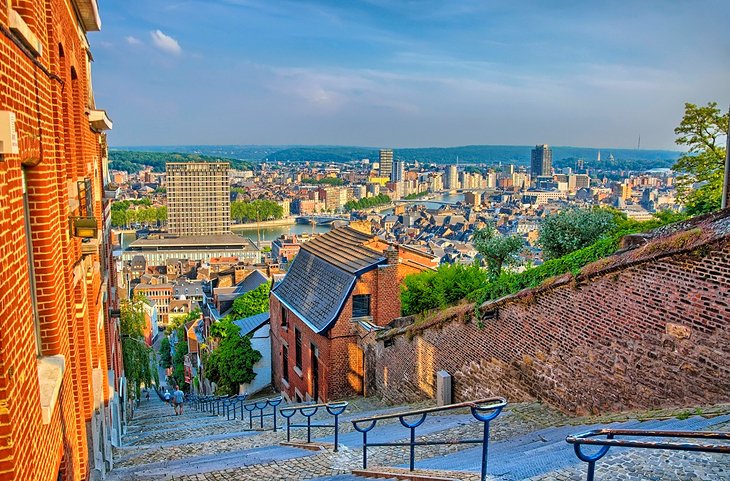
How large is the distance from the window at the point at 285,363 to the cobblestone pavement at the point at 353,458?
7456 millimetres

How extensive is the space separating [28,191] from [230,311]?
3046cm

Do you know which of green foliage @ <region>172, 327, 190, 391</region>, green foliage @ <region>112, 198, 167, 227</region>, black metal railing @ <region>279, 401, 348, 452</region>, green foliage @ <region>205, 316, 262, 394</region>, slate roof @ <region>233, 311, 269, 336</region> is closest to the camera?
black metal railing @ <region>279, 401, 348, 452</region>

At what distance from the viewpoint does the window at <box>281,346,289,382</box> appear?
2114 cm

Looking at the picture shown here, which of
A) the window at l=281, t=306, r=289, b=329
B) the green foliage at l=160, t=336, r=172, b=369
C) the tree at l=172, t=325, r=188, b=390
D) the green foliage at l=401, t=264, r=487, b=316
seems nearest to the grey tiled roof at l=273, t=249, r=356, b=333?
the window at l=281, t=306, r=289, b=329

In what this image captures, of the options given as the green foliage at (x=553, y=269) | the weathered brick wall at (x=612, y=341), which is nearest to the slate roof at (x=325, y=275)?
the weathered brick wall at (x=612, y=341)

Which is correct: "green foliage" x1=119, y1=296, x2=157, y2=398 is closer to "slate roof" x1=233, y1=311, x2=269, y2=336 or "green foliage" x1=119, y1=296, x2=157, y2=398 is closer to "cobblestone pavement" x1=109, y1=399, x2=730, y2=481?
"slate roof" x1=233, y1=311, x2=269, y2=336

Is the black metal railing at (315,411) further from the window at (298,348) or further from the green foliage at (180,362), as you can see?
the green foliage at (180,362)

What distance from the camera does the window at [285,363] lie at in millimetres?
21141

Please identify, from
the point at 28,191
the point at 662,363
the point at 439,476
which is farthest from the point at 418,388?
the point at 28,191

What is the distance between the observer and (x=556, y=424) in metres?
9.20

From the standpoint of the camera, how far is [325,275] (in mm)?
18703

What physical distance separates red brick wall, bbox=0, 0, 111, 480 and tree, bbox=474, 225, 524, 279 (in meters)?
12.4

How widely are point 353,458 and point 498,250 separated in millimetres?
11157

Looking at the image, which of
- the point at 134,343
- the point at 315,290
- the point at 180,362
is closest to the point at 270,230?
the point at 180,362
